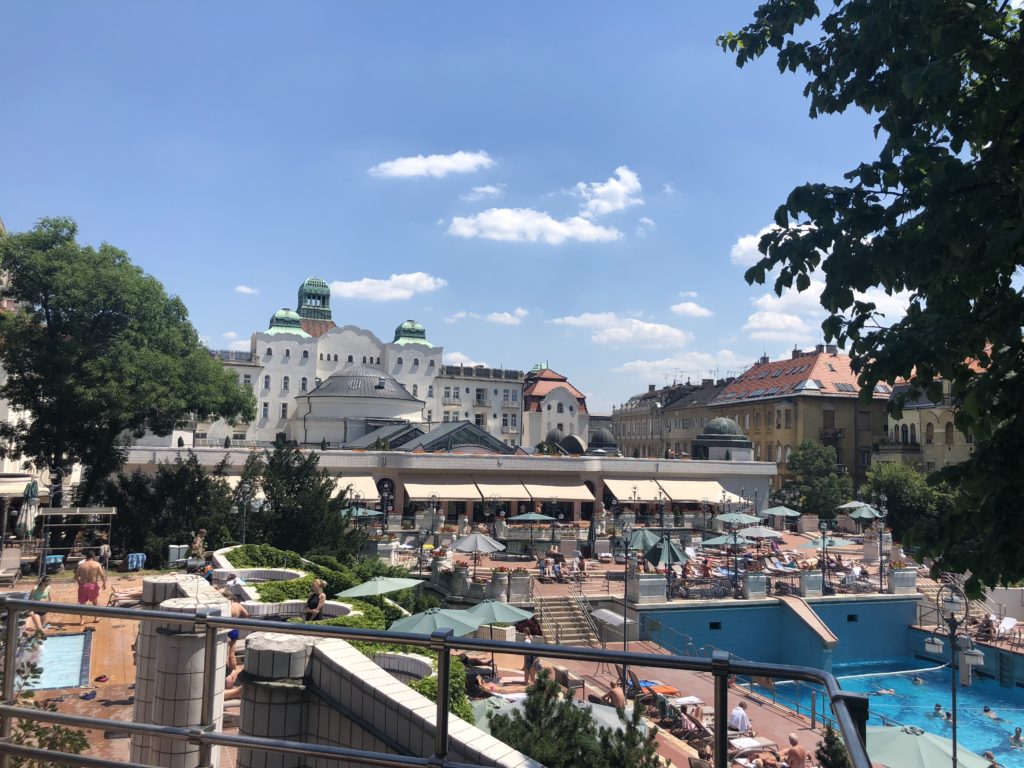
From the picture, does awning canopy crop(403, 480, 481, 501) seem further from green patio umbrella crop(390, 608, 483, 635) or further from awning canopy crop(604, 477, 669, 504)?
green patio umbrella crop(390, 608, 483, 635)

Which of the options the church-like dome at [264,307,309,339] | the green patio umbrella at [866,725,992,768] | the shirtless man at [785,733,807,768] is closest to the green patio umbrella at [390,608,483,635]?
the shirtless man at [785,733,807,768]

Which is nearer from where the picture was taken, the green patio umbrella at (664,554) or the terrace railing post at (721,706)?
the terrace railing post at (721,706)

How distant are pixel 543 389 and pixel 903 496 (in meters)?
47.3

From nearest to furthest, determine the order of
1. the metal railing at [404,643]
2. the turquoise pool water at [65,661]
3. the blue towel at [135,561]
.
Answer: the metal railing at [404,643] < the turquoise pool water at [65,661] < the blue towel at [135,561]

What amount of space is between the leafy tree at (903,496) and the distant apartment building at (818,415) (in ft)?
49.4

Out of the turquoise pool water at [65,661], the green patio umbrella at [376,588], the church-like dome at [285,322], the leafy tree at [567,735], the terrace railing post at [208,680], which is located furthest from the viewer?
the church-like dome at [285,322]

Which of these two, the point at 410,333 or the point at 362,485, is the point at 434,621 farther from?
the point at 410,333

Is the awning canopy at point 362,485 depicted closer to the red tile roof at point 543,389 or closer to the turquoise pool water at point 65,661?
the turquoise pool water at point 65,661

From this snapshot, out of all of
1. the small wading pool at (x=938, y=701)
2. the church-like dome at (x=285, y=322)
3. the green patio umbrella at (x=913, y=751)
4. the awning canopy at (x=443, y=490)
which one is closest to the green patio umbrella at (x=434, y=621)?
the small wading pool at (x=938, y=701)

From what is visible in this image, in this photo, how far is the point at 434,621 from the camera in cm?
1382

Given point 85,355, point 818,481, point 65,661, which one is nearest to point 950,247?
point 65,661

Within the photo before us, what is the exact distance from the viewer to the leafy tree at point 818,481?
48.4 m

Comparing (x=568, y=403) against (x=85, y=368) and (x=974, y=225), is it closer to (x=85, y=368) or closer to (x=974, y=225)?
(x=85, y=368)

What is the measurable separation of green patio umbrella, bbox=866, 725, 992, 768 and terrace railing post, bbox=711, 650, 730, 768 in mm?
11158
